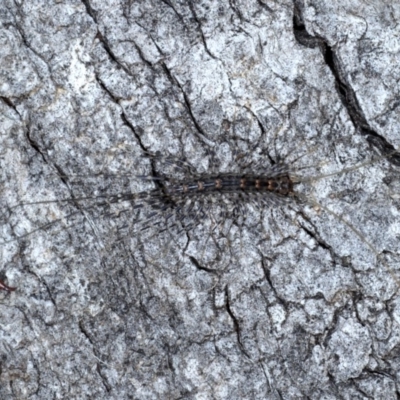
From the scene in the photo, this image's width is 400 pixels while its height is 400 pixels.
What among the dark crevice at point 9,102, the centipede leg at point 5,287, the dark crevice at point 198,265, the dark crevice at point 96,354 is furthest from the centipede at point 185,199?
the dark crevice at point 9,102

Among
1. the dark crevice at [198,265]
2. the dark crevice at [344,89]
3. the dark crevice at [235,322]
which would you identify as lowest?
the dark crevice at [235,322]

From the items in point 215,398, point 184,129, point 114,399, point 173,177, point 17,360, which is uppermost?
point 184,129

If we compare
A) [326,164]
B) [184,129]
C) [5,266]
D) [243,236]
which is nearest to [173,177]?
[184,129]

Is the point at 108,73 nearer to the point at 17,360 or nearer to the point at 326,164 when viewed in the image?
the point at 326,164

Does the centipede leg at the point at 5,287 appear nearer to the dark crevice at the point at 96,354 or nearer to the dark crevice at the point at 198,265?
the dark crevice at the point at 96,354

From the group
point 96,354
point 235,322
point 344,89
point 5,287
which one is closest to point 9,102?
point 5,287

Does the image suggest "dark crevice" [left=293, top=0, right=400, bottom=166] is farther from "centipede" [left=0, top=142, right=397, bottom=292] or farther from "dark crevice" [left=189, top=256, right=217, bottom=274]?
"dark crevice" [left=189, top=256, right=217, bottom=274]

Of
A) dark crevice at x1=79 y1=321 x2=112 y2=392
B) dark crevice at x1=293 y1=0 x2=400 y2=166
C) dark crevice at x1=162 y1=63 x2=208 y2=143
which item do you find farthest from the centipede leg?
dark crevice at x1=293 y1=0 x2=400 y2=166

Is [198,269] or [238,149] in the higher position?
[238,149]
